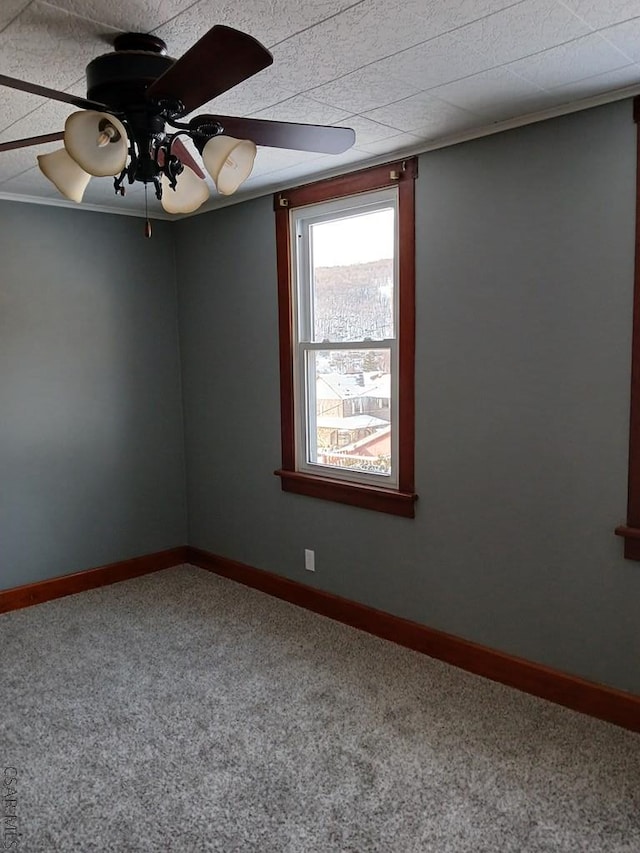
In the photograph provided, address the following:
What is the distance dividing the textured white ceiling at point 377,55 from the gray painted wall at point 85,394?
1242mm

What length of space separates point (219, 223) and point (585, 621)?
2977 mm

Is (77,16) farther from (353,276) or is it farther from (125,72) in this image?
(353,276)

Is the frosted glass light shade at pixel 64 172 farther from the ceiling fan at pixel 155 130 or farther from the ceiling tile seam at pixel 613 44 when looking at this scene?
the ceiling tile seam at pixel 613 44

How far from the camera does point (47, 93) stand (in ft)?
5.08

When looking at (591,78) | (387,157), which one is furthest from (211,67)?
(387,157)

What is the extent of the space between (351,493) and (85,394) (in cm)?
181

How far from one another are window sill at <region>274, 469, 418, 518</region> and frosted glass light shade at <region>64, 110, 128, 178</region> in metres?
2.10

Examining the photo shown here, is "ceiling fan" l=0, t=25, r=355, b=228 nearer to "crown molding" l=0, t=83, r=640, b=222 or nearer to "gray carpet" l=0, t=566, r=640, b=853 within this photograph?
"crown molding" l=0, t=83, r=640, b=222

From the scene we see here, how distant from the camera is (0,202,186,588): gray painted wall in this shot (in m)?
3.84

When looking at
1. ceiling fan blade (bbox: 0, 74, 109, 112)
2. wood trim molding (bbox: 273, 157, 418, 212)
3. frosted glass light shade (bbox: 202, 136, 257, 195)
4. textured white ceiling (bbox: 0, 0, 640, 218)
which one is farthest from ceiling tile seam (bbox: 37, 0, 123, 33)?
wood trim molding (bbox: 273, 157, 418, 212)

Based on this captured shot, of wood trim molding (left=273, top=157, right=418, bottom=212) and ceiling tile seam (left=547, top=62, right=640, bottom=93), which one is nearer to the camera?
ceiling tile seam (left=547, top=62, right=640, bottom=93)

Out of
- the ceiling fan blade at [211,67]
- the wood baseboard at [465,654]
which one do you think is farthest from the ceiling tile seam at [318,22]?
the wood baseboard at [465,654]

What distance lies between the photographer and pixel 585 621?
268 cm

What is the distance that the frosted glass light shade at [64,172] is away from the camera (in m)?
1.82
